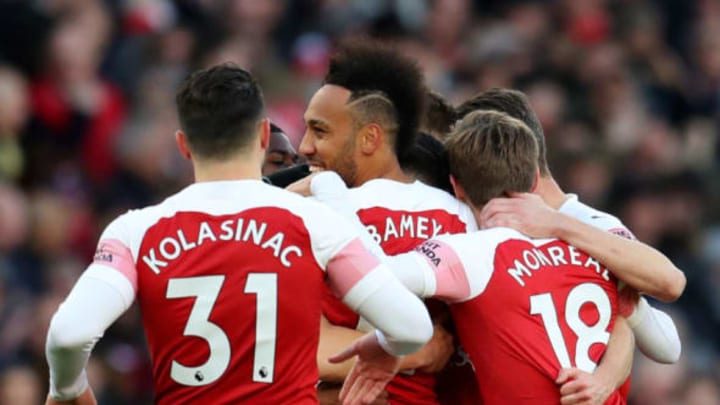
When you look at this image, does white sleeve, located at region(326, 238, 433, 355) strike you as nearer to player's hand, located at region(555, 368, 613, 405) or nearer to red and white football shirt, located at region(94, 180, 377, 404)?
red and white football shirt, located at region(94, 180, 377, 404)

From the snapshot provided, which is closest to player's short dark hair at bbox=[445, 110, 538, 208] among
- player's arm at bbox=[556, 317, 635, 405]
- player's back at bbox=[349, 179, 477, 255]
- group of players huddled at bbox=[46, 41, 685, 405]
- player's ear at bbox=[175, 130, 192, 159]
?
group of players huddled at bbox=[46, 41, 685, 405]

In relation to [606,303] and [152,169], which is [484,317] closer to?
[606,303]

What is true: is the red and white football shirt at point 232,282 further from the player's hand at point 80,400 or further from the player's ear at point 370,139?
the player's ear at point 370,139

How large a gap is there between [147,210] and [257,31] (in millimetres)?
7542

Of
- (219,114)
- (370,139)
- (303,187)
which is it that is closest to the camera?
(219,114)

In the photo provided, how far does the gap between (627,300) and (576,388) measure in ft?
1.47

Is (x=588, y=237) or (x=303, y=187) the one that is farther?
(x=303, y=187)

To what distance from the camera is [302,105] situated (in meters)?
12.0

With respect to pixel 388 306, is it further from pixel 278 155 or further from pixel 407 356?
pixel 278 155

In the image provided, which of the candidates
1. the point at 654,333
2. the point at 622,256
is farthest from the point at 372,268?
the point at 654,333

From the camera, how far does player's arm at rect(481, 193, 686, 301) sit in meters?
5.53

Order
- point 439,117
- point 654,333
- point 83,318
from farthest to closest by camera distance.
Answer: point 439,117
point 654,333
point 83,318

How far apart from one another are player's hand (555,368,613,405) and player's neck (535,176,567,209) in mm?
746

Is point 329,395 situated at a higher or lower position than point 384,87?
lower
